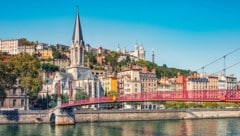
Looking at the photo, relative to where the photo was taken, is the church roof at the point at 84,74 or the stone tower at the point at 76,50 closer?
the church roof at the point at 84,74

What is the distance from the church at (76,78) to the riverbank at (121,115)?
21614 mm

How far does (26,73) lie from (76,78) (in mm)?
33040

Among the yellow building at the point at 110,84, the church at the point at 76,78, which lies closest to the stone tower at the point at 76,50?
the church at the point at 76,78

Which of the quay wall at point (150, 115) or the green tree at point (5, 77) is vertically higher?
the green tree at point (5, 77)

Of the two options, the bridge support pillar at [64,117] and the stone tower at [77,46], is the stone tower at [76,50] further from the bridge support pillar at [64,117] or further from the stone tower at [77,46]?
the bridge support pillar at [64,117]

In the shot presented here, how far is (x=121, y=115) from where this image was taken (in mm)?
62156

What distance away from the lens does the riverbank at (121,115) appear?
2080 inches

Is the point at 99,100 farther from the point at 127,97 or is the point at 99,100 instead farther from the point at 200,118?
the point at 200,118

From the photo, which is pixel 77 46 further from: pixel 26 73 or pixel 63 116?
pixel 63 116

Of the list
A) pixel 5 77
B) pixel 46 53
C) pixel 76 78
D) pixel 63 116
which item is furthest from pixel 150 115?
pixel 46 53

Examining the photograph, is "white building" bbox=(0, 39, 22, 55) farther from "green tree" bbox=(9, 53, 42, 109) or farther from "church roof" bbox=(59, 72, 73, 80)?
"green tree" bbox=(9, 53, 42, 109)

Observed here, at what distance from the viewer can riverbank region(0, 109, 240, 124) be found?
5284 centimetres

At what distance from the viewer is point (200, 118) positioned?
69062 mm

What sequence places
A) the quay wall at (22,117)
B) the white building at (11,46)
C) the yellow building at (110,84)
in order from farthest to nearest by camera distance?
the white building at (11,46) → the yellow building at (110,84) → the quay wall at (22,117)
